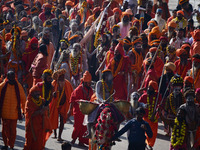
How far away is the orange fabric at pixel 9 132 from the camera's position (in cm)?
1472

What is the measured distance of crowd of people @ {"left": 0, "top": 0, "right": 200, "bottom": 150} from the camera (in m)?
14.2

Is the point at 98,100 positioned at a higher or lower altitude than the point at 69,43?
lower

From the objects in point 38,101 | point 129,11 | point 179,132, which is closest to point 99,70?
point 129,11

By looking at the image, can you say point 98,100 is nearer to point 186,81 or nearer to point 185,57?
point 186,81

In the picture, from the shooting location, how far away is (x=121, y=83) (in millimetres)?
17625

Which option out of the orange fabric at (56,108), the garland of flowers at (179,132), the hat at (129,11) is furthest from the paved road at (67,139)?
the hat at (129,11)

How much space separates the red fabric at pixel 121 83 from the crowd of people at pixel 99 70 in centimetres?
3

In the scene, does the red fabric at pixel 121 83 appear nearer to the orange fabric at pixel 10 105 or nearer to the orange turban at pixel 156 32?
the orange turban at pixel 156 32

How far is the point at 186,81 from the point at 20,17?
11.8 metres

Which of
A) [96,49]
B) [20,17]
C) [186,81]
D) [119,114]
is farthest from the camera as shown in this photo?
[20,17]

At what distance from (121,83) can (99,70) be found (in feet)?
5.48

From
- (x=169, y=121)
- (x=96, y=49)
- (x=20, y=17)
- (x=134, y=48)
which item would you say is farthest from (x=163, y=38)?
(x=20, y=17)

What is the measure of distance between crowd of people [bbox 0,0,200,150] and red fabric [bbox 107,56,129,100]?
26 mm

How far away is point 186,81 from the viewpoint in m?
15.5
